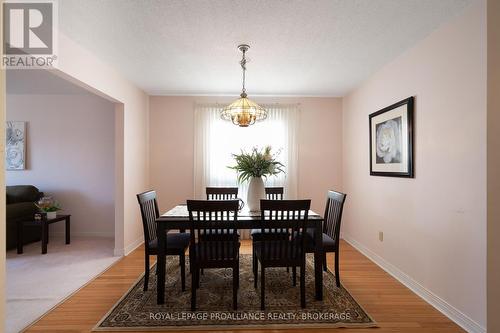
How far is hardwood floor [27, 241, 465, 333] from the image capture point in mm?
2119

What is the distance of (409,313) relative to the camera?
2.31 metres

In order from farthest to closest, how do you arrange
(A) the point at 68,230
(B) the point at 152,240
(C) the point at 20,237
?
(A) the point at 68,230 < (C) the point at 20,237 < (B) the point at 152,240

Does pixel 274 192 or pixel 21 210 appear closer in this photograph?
pixel 274 192

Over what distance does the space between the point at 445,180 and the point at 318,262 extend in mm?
1351

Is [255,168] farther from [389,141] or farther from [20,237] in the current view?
[20,237]

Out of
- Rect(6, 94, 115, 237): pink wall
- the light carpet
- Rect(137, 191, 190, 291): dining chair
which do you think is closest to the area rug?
Rect(137, 191, 190, 291): dining chair

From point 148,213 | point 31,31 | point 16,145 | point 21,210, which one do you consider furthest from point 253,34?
point 16,145

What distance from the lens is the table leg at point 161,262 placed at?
7.91 ft

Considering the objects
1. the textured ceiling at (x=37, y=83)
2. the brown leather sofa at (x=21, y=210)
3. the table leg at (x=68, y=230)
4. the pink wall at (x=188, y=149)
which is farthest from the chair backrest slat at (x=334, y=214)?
the brown leather sofa at (x=21, y=210)

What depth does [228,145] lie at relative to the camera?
4.67 m

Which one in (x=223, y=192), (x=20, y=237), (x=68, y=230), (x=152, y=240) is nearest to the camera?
(x=152, y=240)

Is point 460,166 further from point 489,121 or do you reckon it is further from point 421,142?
point 489,121

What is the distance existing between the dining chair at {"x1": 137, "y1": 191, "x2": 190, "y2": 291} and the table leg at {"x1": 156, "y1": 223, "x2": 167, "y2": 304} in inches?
4.3

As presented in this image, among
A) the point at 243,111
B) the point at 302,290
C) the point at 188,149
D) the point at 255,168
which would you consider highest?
the point at 243,111
